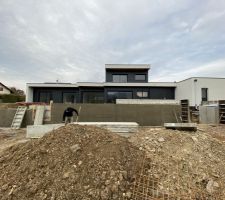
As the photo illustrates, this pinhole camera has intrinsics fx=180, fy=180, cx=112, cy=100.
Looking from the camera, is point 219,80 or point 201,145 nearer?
point 201,145

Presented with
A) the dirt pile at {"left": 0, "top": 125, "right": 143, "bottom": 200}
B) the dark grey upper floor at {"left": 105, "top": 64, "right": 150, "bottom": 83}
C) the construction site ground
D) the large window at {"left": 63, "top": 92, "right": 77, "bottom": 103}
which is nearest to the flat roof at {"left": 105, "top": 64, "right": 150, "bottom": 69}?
the dark grey upper floor at {"left": 105, "top": 64, "right": 150, "bottom": 83}

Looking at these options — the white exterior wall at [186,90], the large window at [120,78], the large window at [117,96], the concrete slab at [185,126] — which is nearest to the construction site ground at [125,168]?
the concrete slab at [185,126]

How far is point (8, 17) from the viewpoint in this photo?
916 centimetres

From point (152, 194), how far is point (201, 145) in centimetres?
233

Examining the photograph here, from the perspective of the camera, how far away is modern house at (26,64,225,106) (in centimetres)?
1614

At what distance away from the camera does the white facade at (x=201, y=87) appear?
51.9 ft

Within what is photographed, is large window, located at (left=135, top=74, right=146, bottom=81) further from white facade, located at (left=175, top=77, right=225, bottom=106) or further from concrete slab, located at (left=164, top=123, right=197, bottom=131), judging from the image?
concrete slab, located at (left=164, top=123, right=197, bottom=131)

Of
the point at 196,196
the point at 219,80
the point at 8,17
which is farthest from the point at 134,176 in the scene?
the point at 219,80

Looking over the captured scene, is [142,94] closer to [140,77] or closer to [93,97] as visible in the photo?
[140,77]

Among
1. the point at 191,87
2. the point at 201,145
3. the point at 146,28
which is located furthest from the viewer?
the point at 191,87

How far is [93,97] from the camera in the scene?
Answer: 19.1 metres

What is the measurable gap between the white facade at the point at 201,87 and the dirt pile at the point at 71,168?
13.3 m

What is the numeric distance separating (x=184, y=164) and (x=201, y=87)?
13796 millimetres

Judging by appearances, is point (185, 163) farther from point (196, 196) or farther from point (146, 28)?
point (146, 28)
